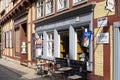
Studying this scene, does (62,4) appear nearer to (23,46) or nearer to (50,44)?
(50,44)

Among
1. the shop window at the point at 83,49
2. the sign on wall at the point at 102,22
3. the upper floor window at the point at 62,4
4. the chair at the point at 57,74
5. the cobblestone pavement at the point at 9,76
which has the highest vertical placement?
the upper floor window at the point at 62,4

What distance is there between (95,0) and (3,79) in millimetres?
6930

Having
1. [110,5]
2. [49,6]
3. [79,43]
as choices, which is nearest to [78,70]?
[79,43]

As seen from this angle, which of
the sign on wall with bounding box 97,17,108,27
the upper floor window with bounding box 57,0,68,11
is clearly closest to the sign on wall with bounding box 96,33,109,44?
the sign on wall with bounding box 97,17,108,27

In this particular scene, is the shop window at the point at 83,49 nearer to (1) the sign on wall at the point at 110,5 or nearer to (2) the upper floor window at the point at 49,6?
(1) the sign on wall at the point at 110,5

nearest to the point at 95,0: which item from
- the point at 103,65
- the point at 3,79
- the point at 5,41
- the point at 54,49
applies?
the point at 103,65

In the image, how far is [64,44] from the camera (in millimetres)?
16875

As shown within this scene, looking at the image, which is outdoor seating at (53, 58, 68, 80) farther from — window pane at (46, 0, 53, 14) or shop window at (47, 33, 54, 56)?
window pane at (46, 0, 53, 14)

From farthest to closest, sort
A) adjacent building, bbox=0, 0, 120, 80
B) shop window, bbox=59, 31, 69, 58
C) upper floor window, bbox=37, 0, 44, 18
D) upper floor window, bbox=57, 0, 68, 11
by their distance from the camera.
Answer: upper floor window, bbox=37, 0, 44, 18
shop window, bbox=59, 31, 69, 58
upper floor window, bbox=57, 0, 68, 11
adjacent building, bbox=0, 0, 120, 80

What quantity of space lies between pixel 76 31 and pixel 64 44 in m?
2.10

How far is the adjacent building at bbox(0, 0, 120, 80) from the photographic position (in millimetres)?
11656

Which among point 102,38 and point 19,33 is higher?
point 19,33

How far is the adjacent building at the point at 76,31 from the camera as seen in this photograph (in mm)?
11656

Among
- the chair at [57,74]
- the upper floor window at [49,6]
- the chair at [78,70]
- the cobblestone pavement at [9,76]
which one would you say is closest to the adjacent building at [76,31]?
the upper floor window at [49,6]
